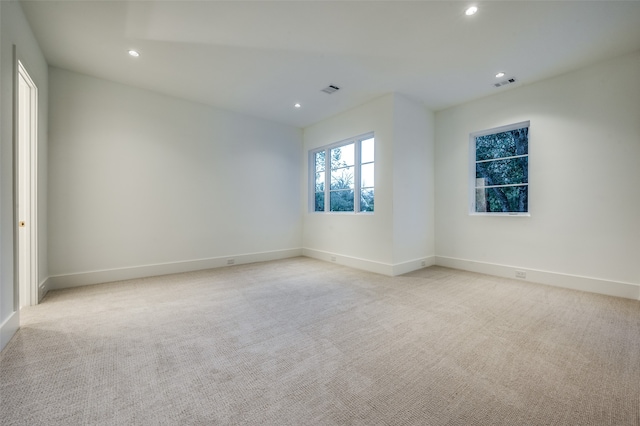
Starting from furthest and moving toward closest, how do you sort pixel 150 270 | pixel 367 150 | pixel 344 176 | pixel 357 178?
pixel 344 176 → pixel 357 178 → pixel 367 150 → pixel 150 270

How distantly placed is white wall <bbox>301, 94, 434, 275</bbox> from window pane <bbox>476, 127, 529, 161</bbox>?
841 millimetres

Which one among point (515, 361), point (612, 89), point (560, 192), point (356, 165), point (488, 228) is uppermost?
point (612, 89)

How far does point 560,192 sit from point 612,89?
137 cm

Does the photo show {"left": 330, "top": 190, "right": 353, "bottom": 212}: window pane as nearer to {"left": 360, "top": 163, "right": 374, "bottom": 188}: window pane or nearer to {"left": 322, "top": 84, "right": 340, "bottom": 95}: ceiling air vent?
{"left": 360, "top": 163, "right": 374, "bottom": 188}: window pane

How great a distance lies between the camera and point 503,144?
→ 4.34 meters

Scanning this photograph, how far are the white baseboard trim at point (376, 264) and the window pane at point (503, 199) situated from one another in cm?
134

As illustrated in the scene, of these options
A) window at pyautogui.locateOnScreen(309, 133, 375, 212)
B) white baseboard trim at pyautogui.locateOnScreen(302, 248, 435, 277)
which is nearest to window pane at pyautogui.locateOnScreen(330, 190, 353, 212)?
window at pyautogui.locateOnScreen(309, 133, 375, 212)

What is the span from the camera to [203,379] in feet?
5.65

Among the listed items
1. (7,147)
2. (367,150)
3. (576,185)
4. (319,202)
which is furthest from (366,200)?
(7,147)

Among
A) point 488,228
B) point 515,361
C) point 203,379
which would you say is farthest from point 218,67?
point 488,228

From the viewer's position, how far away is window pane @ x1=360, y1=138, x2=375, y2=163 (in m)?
4.80

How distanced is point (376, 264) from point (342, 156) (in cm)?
232

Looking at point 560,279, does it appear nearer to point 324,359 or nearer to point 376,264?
point 376,264

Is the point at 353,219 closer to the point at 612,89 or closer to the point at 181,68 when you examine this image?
the point at 181,68
